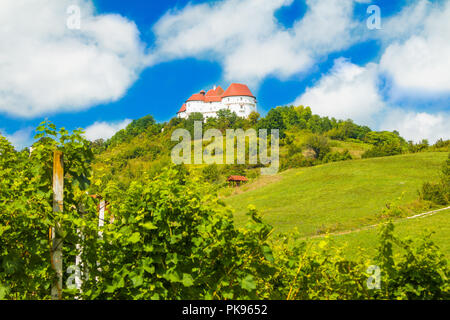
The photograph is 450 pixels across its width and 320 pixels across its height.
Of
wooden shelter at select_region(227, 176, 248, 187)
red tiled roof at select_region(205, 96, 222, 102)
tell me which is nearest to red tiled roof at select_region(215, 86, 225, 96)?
red tiled roof at select_region(205, 96, 222, 102)

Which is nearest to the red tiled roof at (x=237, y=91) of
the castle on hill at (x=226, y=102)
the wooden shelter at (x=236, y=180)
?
the castle on hill at (x=226, y=102)

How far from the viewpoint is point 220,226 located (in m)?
3.46

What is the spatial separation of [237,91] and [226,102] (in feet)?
20.9

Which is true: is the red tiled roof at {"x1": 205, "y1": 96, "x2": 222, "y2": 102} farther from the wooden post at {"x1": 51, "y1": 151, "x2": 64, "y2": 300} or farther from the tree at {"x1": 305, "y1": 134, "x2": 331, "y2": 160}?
the wooden post at {"x1": 51, "y1": 151, "x2": 64, "y2": 300}

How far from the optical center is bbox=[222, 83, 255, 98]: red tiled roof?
144 metres

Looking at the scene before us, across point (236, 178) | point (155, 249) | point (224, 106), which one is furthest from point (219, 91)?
point (155, 249)

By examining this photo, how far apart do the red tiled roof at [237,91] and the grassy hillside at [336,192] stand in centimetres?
8509

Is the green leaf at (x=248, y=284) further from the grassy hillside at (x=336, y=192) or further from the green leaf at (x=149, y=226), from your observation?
the grassy hillside at (x=336, y=192)

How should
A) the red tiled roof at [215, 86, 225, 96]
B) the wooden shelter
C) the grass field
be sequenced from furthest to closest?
the red tiled roof at [215, 86, 225, 96] < the wooden shelter < the grass field

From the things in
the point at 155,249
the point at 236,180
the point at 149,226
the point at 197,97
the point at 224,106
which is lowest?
the point at 155,249

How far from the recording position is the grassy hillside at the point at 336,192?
102 feet

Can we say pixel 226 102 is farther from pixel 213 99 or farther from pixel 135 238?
pixel 135 238

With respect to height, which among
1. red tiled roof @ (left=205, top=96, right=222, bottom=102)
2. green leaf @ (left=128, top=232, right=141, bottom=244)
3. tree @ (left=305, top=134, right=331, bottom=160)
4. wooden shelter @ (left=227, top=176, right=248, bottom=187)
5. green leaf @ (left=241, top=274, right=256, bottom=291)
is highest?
red tiled roof @ (left=205, top=96, right=222, bottom=102)

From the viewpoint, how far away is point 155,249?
3.33 m
